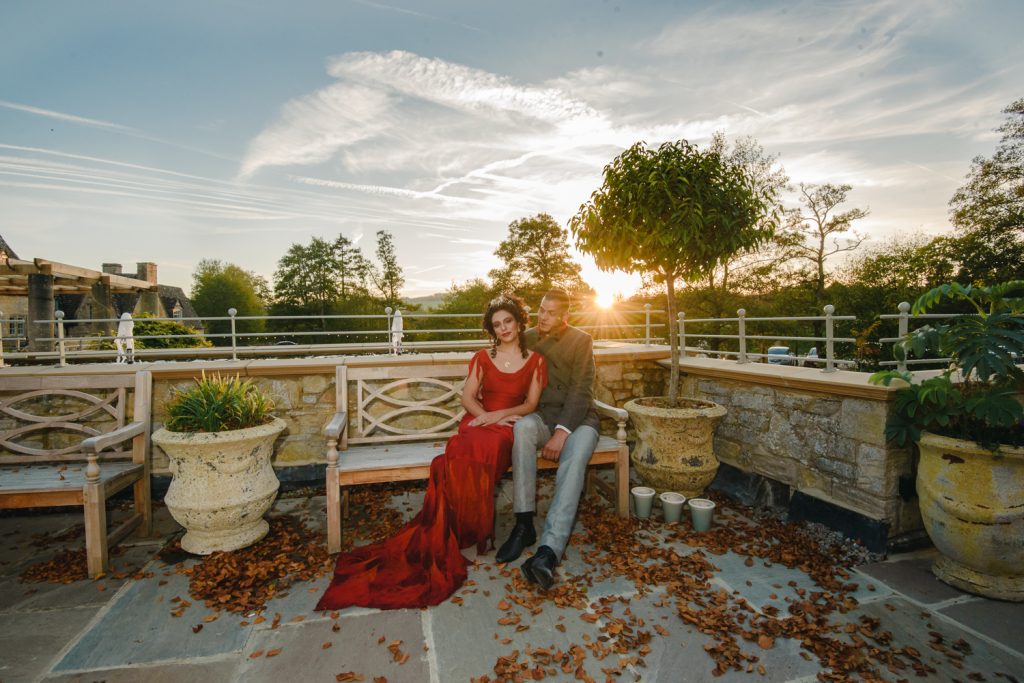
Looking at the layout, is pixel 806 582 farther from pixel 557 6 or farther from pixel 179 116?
pixel 179 116

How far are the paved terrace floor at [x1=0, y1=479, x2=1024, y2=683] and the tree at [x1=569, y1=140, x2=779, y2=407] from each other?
198 centimetres

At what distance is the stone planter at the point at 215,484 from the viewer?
2641mm

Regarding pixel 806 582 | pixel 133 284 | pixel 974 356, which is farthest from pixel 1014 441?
pixel 133 284

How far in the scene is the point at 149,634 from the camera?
2.05 meters

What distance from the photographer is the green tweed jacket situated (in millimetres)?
3246

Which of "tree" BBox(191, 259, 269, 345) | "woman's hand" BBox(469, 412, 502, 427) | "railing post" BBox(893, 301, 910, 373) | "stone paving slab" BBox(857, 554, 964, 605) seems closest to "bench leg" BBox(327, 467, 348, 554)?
"woman's hand" BBox(469, 412, 502, 427)

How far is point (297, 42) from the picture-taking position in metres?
4.27

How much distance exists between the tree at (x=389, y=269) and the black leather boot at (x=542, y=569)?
31.0 m

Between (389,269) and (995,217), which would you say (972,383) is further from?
(389,269)

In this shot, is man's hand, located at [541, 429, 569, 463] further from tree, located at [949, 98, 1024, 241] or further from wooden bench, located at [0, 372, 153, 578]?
tree, located at [949, 98, 1024, 241]

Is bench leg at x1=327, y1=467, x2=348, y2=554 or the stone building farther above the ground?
the stone building

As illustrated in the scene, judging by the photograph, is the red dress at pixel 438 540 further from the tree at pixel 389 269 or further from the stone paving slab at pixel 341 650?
the tree at pixel 389 269

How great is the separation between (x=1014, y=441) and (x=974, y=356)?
1.58ft

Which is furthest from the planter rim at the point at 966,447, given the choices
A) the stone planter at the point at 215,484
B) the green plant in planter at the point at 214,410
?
the green plant in planter at the point at 214,410
